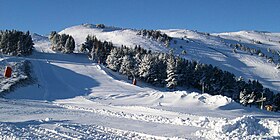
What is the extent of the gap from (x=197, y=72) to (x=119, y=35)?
123m

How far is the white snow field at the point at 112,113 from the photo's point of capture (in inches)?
663

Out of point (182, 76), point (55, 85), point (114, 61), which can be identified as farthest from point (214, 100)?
point (114, 61)

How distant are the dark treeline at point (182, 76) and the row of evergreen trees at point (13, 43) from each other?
899 inches

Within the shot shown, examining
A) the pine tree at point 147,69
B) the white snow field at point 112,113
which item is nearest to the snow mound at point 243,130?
the white snow field at point 112,113

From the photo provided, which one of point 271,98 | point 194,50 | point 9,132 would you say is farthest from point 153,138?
point 194,50

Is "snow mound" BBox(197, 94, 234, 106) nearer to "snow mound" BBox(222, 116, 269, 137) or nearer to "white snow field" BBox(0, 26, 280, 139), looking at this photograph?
"white snow field" BBox(0, 26, 280, 139)

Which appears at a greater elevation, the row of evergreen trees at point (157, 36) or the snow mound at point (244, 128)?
the row of evergreen trees at point (157, 36)

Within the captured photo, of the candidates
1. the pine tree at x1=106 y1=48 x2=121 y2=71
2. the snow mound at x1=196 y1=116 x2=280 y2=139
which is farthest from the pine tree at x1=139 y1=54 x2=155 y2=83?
the snow mound at x1=196 y1=116 x2=280 y2=139

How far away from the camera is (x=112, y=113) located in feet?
84.5

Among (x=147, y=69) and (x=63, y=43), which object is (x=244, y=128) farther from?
(x=63, y=43)

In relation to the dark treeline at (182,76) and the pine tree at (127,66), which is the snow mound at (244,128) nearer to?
the dark treeline at (182,76)

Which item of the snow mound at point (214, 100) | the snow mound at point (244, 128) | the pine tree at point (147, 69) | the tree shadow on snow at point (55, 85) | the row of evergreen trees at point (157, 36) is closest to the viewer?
the snow mound at point (244, 128)

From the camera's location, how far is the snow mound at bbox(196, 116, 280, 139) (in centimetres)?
1622

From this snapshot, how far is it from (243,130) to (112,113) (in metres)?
11.0
